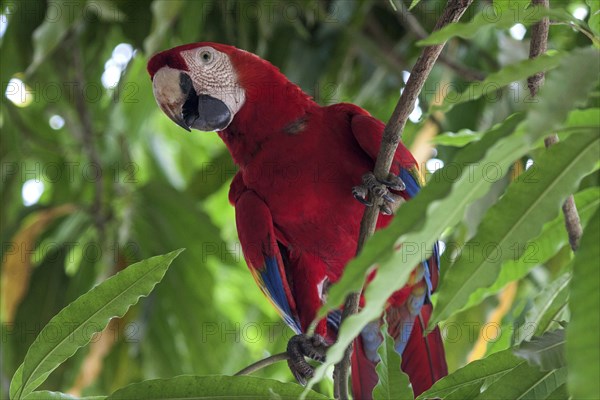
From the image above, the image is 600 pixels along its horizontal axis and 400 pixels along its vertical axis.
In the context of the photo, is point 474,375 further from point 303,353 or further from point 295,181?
point 295,181

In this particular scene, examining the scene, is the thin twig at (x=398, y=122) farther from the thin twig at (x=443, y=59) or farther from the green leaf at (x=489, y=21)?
the thin twig at (x=443, y=59)

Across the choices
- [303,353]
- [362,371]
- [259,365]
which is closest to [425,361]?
[362,371]

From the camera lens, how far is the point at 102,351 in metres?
1.92

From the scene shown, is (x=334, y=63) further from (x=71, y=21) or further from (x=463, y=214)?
(x=463, y=214)

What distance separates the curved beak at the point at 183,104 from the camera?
1.39 meters

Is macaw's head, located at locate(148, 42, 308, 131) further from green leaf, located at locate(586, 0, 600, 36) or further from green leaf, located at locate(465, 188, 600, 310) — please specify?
green leaf, located at locate(586, 0, 600, 36)

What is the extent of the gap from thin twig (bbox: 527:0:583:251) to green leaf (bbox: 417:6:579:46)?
0.55 ft

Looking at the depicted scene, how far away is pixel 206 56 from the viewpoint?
142 centimetres

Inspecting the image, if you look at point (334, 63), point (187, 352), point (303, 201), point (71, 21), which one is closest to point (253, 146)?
point (303, 201)

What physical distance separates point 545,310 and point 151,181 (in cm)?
130

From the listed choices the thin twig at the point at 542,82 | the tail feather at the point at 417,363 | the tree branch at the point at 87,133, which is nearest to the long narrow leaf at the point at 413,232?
the thin twig at the point at 542,82

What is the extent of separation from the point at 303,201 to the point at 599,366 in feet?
2.81

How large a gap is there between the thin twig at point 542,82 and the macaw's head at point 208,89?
614 mm

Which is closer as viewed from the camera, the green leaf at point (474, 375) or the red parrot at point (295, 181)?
the green leaf at point (474, 375)
